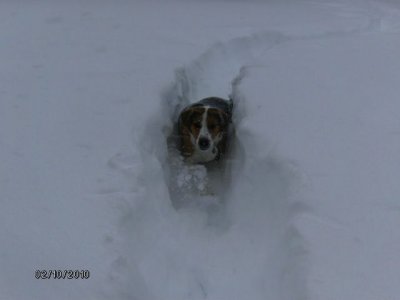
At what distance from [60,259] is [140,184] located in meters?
0.79

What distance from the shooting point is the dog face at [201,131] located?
4449 mm

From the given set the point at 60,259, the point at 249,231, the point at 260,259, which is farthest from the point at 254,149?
the point at 60,259

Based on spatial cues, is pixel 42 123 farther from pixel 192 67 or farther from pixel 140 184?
pixel 192 67

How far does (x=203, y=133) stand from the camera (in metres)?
4.45

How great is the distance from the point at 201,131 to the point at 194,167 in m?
0.31

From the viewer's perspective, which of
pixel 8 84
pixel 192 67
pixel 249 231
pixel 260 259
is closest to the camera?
pixel 260 259

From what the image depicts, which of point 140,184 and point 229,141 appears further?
point 229,141

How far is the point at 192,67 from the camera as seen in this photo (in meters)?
4.92
